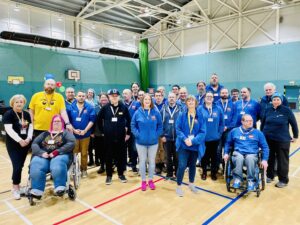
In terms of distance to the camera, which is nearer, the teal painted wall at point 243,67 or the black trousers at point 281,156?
the black trousers at point 281,156

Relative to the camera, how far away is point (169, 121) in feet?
11.1

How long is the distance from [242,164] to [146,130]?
4.48ft

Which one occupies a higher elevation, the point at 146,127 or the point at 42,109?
the point at 42,109

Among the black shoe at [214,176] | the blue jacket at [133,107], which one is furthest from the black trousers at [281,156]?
the blue jacket at [133,107]

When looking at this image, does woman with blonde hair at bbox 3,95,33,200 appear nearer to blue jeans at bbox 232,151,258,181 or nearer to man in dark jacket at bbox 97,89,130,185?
man in dark jacket at bbox 97,89,130,185

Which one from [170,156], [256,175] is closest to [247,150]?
[256,175]

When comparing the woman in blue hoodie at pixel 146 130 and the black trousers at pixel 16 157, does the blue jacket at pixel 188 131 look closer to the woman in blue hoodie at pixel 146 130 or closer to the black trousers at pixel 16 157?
the woman in blue hoodie at pixel 146 130

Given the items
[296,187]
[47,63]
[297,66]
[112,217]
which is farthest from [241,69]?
[112,217]

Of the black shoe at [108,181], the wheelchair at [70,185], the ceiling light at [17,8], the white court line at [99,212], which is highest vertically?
the ceiling light at [17,8]

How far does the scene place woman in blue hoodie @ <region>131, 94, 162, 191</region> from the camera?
302 centimetres

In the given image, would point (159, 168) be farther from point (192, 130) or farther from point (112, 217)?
point (112, 217)

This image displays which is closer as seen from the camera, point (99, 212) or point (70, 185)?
point (99, 212)

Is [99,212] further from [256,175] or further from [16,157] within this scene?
[256,175]

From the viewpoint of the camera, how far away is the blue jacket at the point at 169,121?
132 inches
